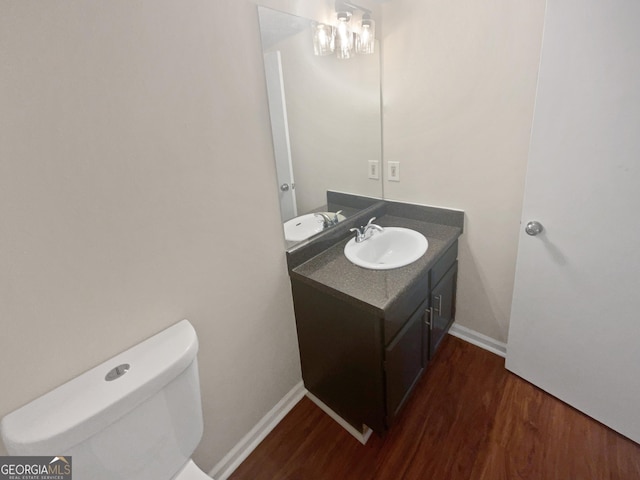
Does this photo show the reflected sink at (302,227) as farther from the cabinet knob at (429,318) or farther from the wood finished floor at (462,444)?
the wood finished floor at (462,444)

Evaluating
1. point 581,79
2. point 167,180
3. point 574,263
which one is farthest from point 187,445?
point 581,79

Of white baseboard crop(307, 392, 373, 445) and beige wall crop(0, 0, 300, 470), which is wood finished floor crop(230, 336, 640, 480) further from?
beige wall crop(0, 0, 300, 470)

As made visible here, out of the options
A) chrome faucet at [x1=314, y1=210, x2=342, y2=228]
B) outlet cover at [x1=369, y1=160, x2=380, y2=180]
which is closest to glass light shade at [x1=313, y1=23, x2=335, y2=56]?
outlet cover at [x1=369, y1=160, x2=380, y2=180]

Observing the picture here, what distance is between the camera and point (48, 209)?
77 centimetres

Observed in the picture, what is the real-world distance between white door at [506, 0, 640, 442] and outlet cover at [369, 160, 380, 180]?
33.6 inches

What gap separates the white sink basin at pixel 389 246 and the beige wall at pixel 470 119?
0.32 m

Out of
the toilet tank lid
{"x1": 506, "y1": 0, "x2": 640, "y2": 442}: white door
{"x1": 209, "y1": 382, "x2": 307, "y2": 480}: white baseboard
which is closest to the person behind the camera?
the toilet tank lid

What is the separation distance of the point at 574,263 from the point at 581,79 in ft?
2.45

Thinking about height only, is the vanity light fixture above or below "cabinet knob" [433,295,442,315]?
above

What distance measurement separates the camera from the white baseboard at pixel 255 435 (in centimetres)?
135

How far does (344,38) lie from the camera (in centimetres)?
155

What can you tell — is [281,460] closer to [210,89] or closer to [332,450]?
[332,450]

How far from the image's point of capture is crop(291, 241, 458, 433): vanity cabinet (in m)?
1.23

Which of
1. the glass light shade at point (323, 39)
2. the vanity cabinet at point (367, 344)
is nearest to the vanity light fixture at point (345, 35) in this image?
the glass light shade at point (323, 39)
